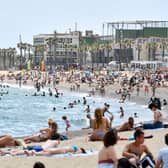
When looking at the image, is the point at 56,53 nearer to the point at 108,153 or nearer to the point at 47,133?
the point at 47,133

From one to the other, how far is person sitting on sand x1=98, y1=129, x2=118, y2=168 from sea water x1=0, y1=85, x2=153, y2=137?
21591 mm

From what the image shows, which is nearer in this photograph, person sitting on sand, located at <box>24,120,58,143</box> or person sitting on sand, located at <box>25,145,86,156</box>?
person sitting on sand, located at <box>25,145,86,156</box>

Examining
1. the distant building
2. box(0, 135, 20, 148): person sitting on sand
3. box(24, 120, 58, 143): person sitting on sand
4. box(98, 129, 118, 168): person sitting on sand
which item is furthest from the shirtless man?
the distant building

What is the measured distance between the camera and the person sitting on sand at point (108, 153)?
29.2 ft

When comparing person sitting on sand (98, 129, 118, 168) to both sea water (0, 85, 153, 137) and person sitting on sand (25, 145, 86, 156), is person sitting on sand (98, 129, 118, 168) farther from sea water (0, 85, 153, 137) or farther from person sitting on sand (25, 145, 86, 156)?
sea water (0, 85, 153, 137)

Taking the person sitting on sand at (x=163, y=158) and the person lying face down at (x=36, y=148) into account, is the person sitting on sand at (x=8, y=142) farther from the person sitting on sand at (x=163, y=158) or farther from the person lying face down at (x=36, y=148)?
the person sitting on sand at (x=163, y=158)

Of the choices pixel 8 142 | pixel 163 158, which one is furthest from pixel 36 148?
pixel 163 158

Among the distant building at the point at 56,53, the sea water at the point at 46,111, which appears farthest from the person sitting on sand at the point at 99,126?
the distant building at the point at 56,53

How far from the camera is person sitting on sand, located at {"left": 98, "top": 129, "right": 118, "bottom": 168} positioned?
8906 millimetres

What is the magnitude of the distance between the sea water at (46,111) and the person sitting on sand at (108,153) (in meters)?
21.6

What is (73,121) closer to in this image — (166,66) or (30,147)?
(30,147)

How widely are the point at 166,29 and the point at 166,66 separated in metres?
53.1

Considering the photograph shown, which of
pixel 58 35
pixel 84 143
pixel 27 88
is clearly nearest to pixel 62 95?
pixel 27 88

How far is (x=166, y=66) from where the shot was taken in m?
114
